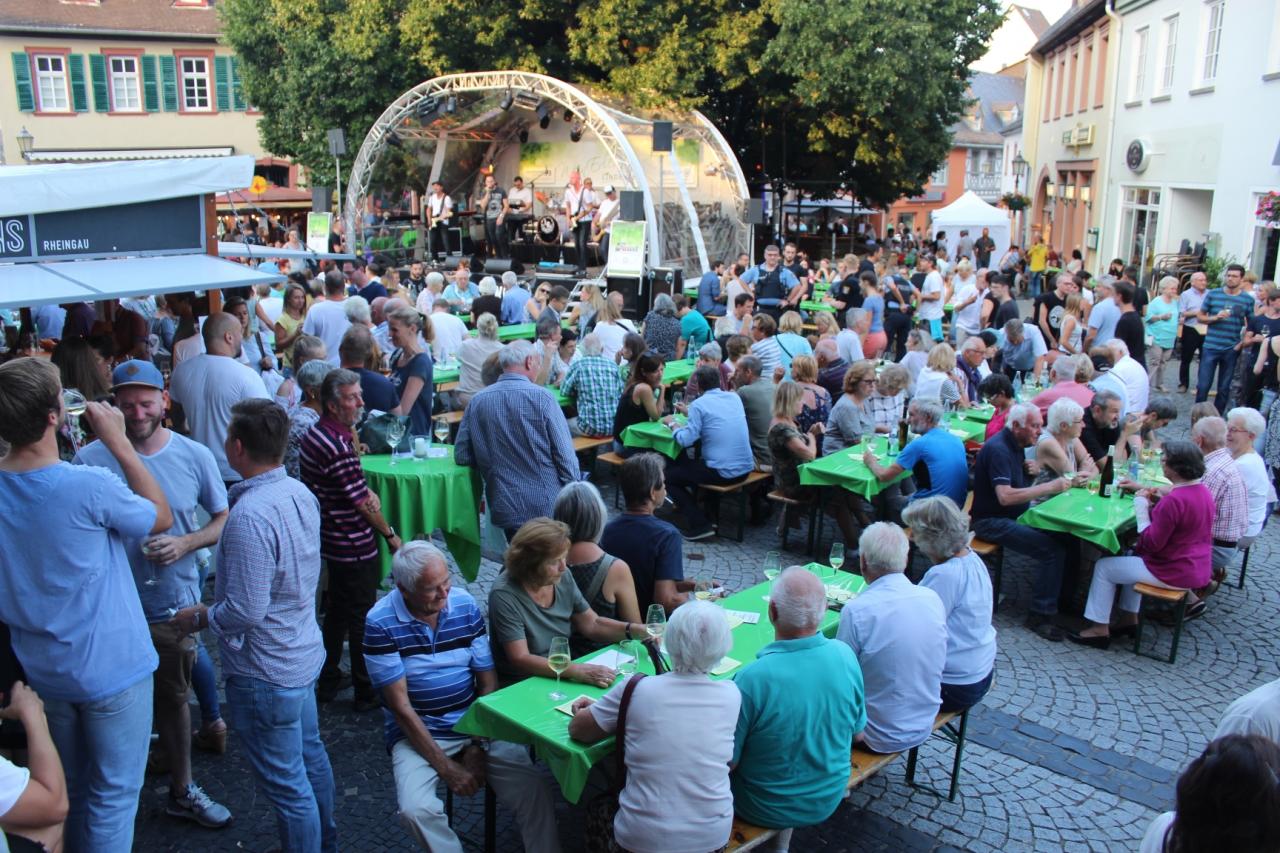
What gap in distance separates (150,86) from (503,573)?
106 feet

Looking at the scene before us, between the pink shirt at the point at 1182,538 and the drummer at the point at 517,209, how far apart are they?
16.9 m

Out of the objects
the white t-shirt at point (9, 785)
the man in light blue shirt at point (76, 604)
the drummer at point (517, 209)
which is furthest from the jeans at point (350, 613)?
the drummer at point (517, 209)

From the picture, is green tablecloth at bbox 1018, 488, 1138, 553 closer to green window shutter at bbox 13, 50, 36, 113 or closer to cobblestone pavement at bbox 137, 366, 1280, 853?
cobblestone pavement at bbox 137, 366, 1280, 853

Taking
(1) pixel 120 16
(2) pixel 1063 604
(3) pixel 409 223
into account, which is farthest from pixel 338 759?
(1) pixel 120 16

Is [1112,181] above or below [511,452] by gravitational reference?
above

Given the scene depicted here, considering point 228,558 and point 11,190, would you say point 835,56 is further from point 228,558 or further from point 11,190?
point 228,558

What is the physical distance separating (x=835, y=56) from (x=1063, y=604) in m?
14.7

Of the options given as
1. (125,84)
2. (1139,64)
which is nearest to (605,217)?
(1139,64)

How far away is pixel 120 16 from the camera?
97.8 feet

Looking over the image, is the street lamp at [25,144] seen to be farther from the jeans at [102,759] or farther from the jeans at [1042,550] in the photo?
the jeans at [102,759]

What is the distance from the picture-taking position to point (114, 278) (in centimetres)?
542

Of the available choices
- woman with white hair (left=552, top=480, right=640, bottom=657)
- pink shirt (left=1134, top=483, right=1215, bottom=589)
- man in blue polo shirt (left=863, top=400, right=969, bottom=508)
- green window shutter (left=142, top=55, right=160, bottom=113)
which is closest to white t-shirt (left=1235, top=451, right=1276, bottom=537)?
pink shirt (left=1134, top=483, right=1215, bottom=589)

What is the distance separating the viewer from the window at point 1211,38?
16547 millimetres

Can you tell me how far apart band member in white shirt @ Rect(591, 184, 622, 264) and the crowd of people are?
11528 millimetres
